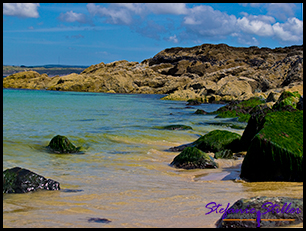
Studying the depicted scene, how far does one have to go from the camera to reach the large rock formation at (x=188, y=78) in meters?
40.5

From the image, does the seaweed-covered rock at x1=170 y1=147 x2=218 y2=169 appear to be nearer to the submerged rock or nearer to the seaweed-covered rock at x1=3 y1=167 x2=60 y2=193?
the submerged rock

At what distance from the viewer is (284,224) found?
2830 millimetres

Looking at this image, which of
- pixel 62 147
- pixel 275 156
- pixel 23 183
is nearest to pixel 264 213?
pixel 275 156

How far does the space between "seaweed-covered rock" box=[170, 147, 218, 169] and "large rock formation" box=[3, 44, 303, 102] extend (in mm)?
31437

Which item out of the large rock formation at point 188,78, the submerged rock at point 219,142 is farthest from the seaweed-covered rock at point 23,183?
the large rock formation at point 188,78

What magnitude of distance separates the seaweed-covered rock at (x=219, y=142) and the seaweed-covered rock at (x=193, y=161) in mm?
1707

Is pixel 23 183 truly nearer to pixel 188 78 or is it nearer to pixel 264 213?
pixel 264 213

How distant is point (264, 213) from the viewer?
2916 millimetres

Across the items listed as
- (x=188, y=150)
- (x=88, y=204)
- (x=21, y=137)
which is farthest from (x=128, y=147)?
(x=88, y=204)

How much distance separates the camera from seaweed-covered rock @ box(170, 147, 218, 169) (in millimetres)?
6340

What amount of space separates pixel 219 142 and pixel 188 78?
189 ft

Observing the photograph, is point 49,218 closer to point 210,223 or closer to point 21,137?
point 210,223

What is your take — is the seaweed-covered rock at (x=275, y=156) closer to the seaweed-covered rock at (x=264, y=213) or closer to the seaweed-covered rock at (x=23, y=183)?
the seaweed-covered rock at (x=264, y=213)

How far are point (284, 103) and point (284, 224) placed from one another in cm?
1197
